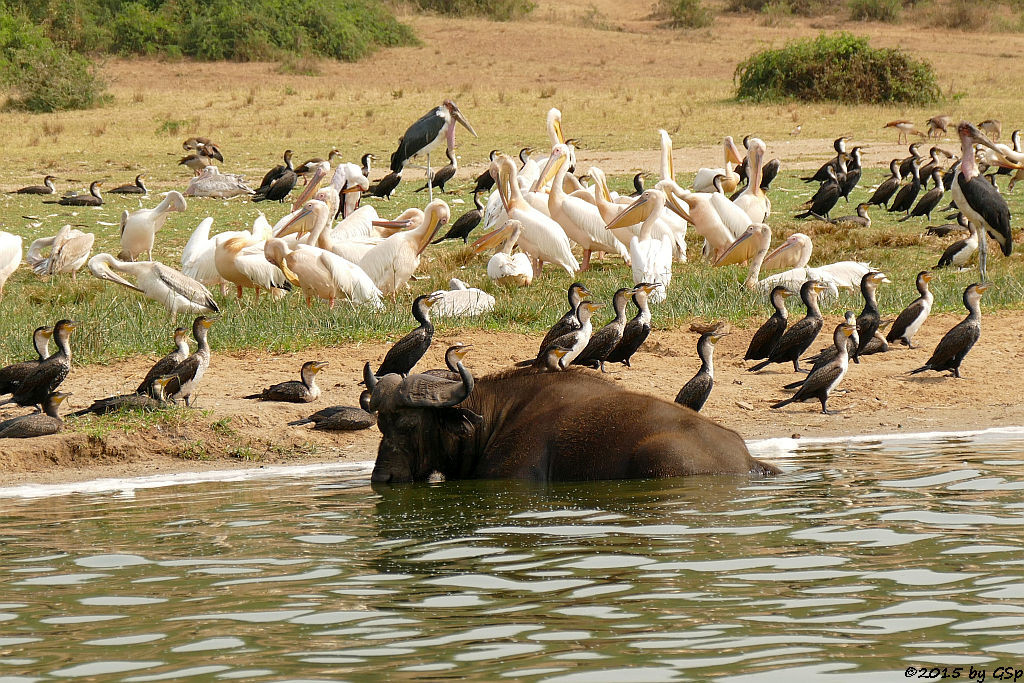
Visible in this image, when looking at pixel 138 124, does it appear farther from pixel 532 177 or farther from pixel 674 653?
pixel 674 653

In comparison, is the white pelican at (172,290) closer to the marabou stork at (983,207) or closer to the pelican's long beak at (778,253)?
the pelican's long beak at (778,253)

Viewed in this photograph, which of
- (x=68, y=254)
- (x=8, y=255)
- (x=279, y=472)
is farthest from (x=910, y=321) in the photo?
(x=68, y=254)

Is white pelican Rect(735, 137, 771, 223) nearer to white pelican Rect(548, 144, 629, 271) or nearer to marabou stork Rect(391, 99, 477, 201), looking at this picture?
white pelican Rect(548, 144, 629, 271)

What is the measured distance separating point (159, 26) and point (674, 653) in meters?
40.7

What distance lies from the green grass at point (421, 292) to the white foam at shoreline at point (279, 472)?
856 mm

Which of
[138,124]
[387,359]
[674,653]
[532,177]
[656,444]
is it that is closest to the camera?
[674,653]

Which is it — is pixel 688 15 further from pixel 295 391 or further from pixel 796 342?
pixel 295 391

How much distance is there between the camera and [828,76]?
31500mm

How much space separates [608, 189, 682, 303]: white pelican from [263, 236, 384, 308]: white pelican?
2322 mm

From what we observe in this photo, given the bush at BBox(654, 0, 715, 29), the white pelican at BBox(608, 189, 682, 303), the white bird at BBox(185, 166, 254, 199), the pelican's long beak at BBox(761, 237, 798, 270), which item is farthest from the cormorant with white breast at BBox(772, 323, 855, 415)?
the bush at BBox(654, 0, 715, 29)

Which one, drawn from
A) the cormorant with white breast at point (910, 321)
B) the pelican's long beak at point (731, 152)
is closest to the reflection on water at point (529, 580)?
the cormorant with white breast at point (910, 321)

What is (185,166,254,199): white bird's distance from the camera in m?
20.0

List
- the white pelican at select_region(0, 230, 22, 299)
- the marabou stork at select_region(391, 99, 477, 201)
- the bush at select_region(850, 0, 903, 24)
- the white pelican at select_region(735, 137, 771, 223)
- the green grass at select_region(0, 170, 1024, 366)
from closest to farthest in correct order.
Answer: the green grass at select_region(0, 170, 1024, 366) < the white pelican at select_region(0, 230, 22, 299) < the white pelican at select_region(735, 137, 771, 223) < the marabou stork at select_region(391, 99, 477, 201) < the bush at select_region(850, 0, 903, 24)

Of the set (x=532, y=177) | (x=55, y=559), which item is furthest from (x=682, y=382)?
(x=532, y=177)
